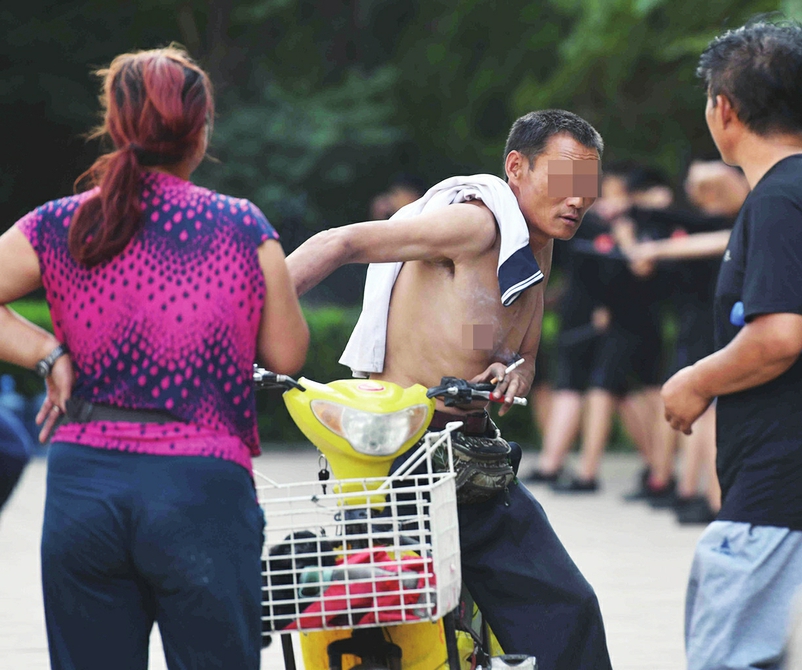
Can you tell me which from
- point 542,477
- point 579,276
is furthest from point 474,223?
point 542,477

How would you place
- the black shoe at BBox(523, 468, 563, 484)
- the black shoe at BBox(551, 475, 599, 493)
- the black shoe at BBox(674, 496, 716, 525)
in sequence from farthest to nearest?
the black shoe at BBox(523, 468, 563, 484), the black shoe at BBox(551, 475, 599, 493), the black shoe at BBox(674, 496, 716, 525)

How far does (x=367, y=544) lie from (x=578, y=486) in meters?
7.28

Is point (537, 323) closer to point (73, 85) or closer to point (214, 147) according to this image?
point (214, 147)

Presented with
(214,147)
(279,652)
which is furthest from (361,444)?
(214,147)

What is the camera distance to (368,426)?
297cm

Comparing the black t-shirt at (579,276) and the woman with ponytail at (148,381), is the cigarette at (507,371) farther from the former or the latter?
the black t-shirt at (579,276)

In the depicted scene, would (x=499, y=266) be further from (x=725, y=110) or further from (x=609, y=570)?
(x=609, y=570)

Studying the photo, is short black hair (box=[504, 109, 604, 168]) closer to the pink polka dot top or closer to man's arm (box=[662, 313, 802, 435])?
man's arm (box=[662, 313, 802, 435])

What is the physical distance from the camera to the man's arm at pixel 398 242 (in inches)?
122

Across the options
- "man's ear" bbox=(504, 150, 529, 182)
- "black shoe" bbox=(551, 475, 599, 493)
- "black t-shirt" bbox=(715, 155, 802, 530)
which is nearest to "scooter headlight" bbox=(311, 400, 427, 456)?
"black t-shirt" bbox=(715, 155, 802, 530)

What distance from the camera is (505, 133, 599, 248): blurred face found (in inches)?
140

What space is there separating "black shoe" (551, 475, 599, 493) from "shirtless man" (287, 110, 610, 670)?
6483mm

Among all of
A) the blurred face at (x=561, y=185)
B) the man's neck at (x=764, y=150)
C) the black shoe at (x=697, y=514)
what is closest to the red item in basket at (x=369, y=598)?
the blurred face at (x=561, y=185)

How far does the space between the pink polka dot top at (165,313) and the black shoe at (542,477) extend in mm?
7800
